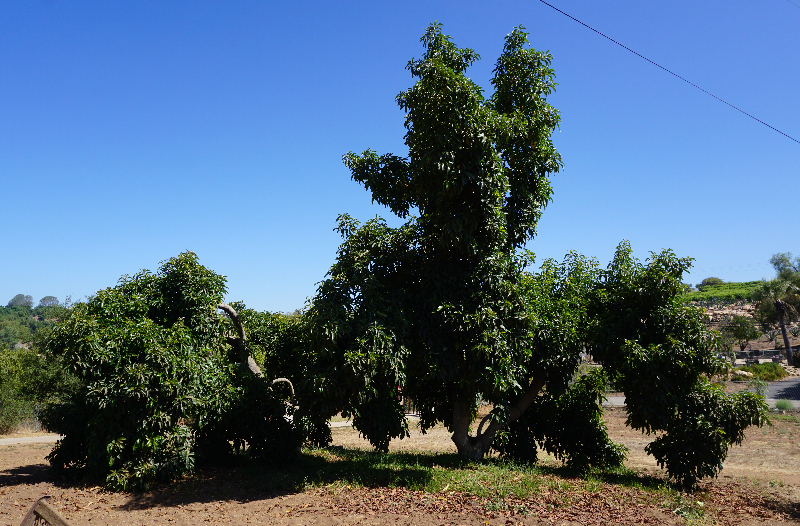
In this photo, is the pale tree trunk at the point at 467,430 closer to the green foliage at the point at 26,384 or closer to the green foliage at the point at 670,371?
the green foliage at the point at 670,371

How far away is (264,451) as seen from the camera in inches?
489

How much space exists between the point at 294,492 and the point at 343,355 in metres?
2.90

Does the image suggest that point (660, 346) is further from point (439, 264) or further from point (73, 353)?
point (73, 353)

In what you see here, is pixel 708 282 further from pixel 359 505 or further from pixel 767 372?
pixel 359 505

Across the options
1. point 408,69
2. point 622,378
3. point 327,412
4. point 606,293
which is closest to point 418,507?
point 327,412

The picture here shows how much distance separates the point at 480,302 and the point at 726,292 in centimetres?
14820

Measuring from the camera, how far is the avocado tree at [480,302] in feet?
35.4

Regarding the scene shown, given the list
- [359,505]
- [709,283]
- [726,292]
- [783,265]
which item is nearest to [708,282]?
[709,283]

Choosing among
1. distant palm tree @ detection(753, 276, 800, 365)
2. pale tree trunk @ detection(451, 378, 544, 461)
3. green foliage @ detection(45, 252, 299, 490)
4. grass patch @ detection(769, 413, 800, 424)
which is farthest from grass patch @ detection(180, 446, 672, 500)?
distant palm tree @ detection(753, 276, 800, 365)

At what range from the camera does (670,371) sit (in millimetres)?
11711

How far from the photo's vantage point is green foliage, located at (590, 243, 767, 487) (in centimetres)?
1127

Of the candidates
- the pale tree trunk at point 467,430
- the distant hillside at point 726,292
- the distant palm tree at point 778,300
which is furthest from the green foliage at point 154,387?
the distant hillside at point 726,292

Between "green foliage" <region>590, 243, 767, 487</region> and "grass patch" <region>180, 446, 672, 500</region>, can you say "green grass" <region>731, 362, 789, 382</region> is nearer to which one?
"green foliage" <region>590, 243, 767, 487</region>

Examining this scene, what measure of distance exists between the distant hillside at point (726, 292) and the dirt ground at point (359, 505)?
12054 cm
